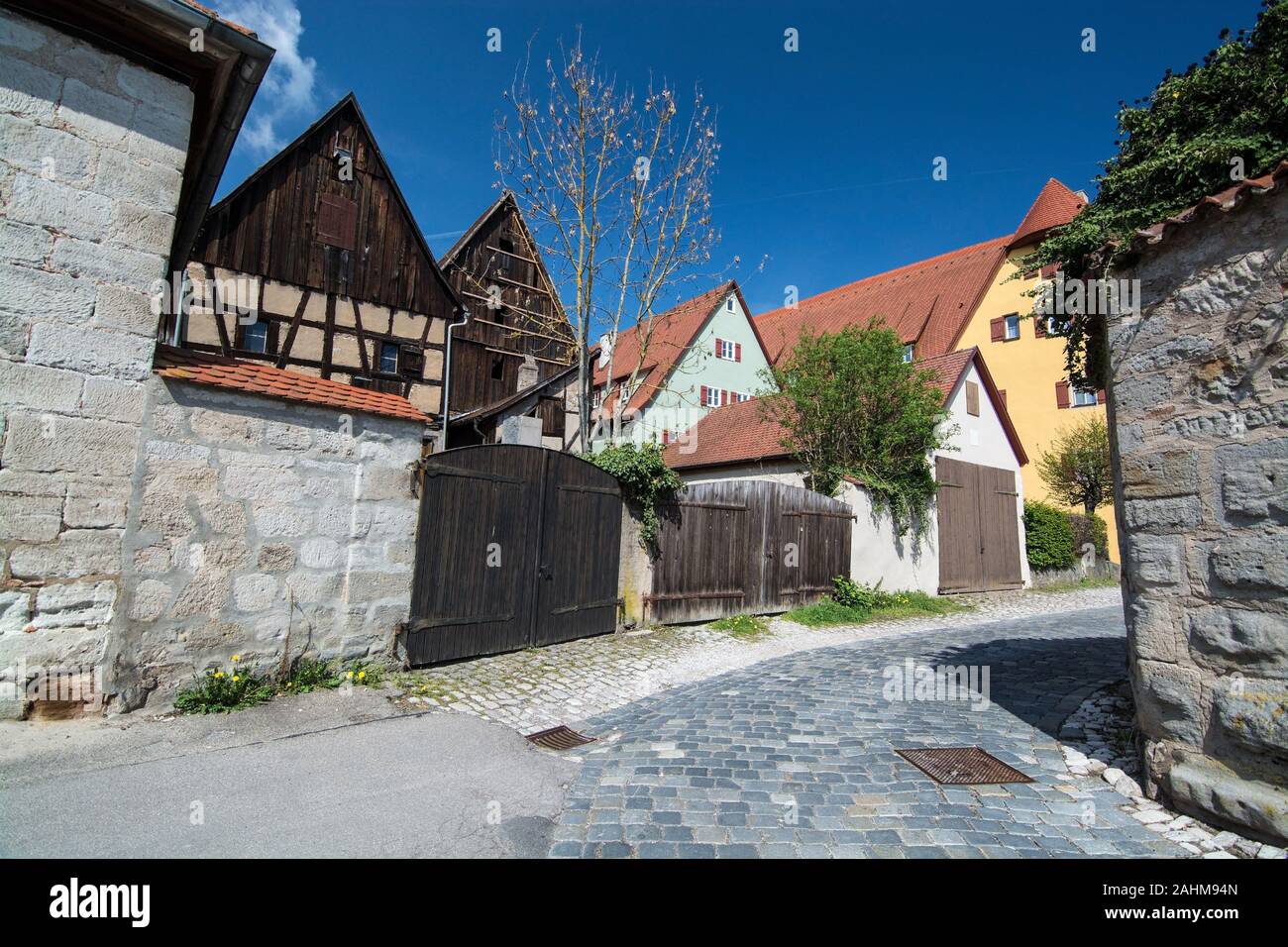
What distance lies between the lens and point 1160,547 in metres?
3.47

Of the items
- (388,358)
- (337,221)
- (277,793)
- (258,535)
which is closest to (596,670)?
(258,535)

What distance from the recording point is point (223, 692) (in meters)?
4.68

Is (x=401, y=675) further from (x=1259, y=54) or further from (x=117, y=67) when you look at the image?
(x=1259, y=54)

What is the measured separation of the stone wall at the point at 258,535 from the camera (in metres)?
4.55

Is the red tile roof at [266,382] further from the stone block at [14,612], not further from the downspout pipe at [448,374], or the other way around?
the downspout pipe at [448,374]

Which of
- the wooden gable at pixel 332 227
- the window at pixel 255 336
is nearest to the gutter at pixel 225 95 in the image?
the window at pixel 255 336

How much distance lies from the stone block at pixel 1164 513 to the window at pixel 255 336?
14841 millimetres

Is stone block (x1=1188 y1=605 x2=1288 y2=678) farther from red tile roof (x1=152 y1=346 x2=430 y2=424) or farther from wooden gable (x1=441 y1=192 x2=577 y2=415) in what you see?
wooden gable (x1=441 y1=192 x2=577 y2=415)

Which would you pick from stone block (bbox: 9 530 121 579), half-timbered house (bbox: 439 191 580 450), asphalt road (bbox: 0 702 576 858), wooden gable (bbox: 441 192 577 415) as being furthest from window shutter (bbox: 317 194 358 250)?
asphalt road (bbox: 0 702 576 858)

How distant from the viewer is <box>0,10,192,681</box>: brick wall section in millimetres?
4129

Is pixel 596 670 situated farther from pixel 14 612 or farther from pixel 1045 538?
pixel 1045 538

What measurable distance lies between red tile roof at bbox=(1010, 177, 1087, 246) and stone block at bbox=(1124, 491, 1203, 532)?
27.7 m

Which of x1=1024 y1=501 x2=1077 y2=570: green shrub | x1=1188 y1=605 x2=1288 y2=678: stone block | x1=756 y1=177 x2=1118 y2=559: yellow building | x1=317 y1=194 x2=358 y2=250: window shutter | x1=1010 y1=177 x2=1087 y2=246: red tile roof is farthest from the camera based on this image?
x1=1010 y1=177 x2=1087 y2=246: red tile roof

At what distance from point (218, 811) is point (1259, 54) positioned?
25.4 ft
